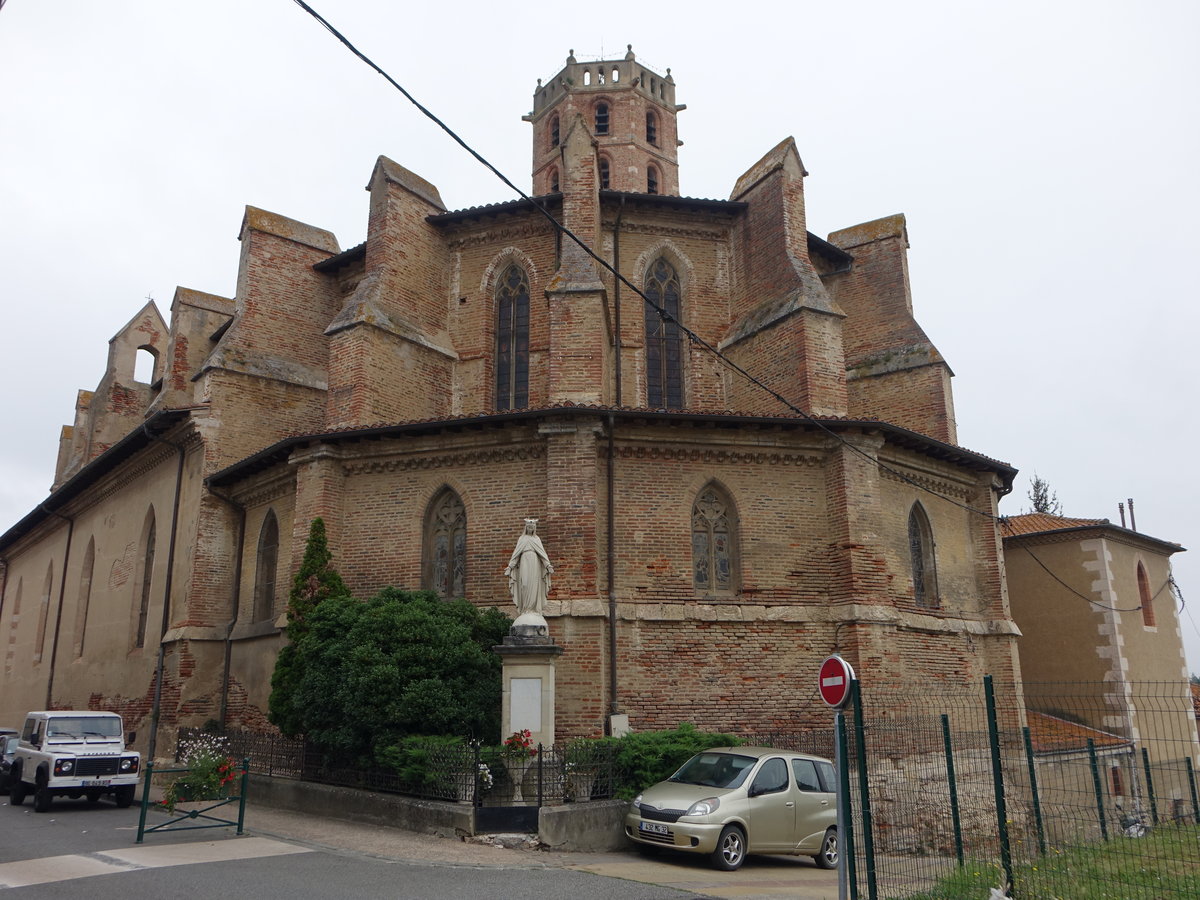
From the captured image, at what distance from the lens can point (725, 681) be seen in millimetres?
15383

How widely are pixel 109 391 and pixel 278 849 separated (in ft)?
76.8

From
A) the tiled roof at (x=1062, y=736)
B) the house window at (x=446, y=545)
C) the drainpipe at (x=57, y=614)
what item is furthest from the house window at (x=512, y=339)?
the drainpipe at (x=57, y=614)

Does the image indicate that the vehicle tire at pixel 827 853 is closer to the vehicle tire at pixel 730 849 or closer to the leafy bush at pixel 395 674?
the vehicle tire at pixel 730 849

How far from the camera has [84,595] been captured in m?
26.2

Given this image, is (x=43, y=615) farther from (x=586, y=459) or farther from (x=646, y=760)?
(x=646, y=760)

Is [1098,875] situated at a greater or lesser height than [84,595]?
lesser

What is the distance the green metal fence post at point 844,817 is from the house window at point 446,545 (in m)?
9.86

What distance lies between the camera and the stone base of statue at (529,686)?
12547 millimetres

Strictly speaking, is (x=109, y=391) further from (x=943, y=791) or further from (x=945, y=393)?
(x=943, y=791)

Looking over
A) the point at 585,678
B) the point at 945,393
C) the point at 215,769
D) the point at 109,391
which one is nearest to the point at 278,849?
the point at 215,769

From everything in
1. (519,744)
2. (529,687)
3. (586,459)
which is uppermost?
(586,459)

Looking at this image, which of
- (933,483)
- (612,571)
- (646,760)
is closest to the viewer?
(646,760)

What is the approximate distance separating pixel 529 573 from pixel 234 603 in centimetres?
882

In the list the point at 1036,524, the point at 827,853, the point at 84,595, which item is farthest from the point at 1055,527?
the point at 84,595
